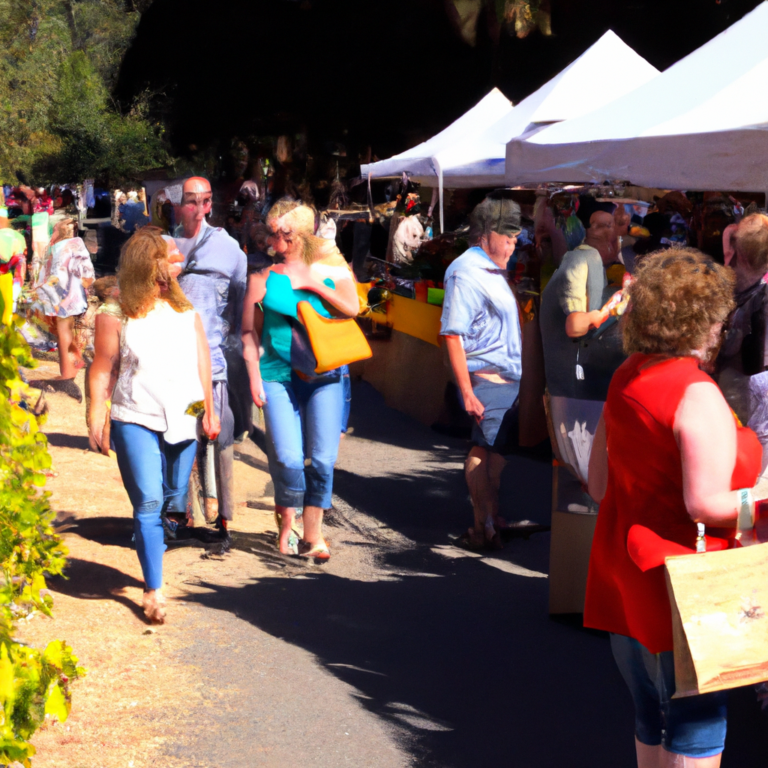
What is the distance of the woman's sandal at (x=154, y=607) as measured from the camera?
4887 mm

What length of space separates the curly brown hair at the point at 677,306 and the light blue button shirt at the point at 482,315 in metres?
3.13

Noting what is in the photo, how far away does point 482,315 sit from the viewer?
19.5 feet

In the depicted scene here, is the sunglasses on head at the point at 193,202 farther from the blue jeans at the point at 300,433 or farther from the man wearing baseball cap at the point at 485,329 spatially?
the man wearing baseball cap at the point at 485,329

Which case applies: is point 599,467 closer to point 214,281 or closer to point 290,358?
point 290,358

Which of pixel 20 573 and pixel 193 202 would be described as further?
pixel 193 202

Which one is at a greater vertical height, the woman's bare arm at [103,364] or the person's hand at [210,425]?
the woman's bare arm at [103,364]

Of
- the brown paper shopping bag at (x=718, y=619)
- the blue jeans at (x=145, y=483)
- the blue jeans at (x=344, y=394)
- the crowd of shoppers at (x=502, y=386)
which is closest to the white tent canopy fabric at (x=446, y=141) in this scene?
the crowd of shoppers at (x=502, y=386)

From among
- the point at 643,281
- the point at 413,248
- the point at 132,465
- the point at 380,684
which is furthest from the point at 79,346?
the point at 643,281

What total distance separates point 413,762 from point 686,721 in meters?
1.37

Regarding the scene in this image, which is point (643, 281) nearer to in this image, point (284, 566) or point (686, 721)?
point (686, 721)

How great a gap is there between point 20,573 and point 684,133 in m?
3.24

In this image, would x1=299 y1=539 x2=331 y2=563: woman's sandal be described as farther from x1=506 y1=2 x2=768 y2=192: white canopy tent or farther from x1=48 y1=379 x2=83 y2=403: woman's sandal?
x1=48 y1=379 x2=83 y2=403: woman's sandal

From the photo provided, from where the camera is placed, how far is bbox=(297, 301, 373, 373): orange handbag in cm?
559

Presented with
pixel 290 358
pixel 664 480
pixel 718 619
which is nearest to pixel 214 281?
pixel 290 358
